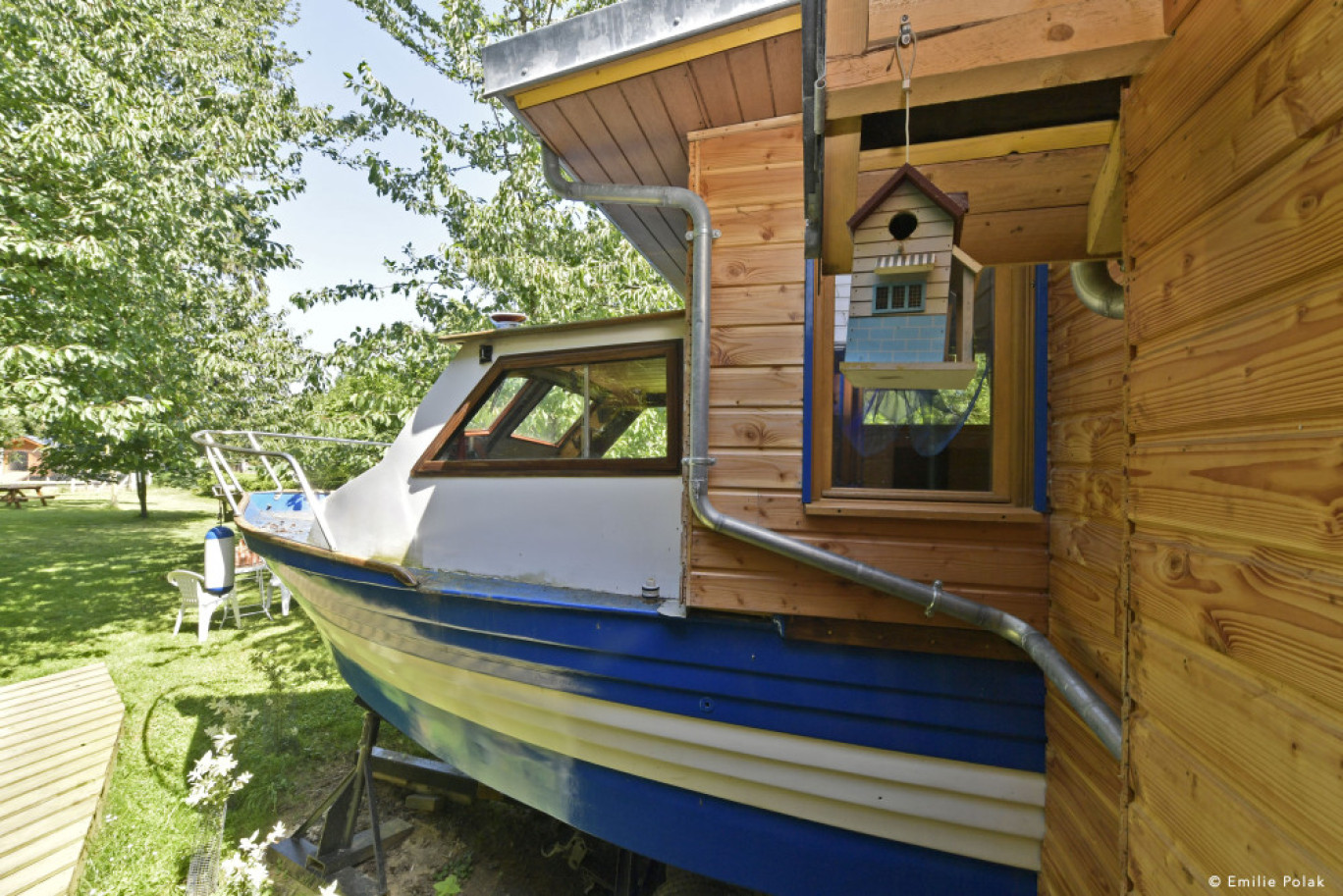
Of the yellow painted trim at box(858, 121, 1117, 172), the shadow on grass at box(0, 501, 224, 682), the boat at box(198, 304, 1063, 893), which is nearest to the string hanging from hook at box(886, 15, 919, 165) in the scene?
the yellow painted trim at box(858, 121, 1117, 172)

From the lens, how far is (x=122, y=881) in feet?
9.30

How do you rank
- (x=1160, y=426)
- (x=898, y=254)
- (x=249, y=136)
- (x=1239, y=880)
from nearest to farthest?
(x=1239, y=880) < (x=1160, y=426) < (x=898, y=254) < (x=249, y=136)

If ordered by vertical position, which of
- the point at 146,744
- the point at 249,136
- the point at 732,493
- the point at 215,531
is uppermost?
the point at 249,136

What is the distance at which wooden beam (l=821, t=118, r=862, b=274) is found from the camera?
46.5 inches

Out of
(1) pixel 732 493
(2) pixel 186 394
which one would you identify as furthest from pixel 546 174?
(2) pixel 186 394

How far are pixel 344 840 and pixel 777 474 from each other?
2971 millimetres

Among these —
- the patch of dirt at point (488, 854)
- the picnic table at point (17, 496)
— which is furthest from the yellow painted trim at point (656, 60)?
the picnic table at point (17, 496)

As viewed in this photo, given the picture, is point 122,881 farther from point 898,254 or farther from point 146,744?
point 898,254

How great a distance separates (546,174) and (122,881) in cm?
402

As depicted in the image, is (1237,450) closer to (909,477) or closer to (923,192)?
(923,192)

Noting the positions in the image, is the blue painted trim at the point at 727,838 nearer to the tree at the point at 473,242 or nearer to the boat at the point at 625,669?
the boat at the point at 625,669

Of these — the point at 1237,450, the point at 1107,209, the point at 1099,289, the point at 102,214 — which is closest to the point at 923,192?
the point at 1107,209

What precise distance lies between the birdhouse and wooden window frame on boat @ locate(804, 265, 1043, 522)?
0.66m

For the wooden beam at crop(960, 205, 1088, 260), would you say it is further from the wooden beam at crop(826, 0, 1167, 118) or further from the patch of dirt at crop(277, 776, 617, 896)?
the patch of dirt at crop(277, 776, 617, 896)
